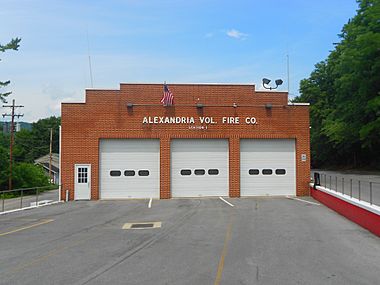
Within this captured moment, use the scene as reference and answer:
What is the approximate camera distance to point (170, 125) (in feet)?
84.9

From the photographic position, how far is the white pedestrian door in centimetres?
2548

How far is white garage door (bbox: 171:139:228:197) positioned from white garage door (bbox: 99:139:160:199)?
1.10 m

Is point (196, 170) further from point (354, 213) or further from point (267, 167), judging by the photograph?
point (354, 213)

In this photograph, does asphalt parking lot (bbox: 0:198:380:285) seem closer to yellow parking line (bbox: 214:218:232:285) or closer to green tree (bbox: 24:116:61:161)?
yellow parking line (bbox: 214:218:232:285)

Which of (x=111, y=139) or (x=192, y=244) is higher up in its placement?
(x=111, y=139)

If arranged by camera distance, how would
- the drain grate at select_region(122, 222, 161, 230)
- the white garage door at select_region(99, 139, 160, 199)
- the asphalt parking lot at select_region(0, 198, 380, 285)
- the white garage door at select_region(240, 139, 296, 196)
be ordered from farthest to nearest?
the white garage door at select_region(240, 139, 296, 196) < the white garage door at select_region(99, 139, 160, 199) < the drain grate at select_region(122, 222, 161, 230) < the asphalt parking lot at select_region(0, 198, 380, 285)

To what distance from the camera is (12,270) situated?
9.49m

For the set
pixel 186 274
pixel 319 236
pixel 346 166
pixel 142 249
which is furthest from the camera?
pixel 346 166

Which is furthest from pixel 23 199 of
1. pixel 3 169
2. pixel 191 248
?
pixel 191 248

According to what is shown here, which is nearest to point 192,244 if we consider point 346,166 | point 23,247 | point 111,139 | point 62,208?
point 23,247

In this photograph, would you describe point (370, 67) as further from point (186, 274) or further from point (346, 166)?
point (186, 274)

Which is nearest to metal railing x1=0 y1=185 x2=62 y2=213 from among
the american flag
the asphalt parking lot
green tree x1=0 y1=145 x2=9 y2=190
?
green tree x1=0 y1=145 x2=9 y2=190

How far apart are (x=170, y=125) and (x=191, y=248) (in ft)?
48.4

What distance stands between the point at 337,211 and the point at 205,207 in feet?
19.8
